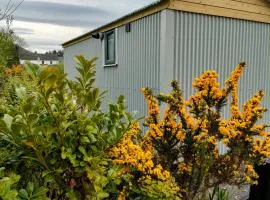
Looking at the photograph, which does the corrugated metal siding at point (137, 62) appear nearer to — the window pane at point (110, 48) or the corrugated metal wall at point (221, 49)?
the window pane at point (110, 48)

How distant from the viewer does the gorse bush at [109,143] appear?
181 cm

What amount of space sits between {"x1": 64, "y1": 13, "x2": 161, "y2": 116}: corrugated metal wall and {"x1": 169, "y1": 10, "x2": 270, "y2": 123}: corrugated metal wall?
20.1 inches

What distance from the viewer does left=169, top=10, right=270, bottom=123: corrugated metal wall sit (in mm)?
7559

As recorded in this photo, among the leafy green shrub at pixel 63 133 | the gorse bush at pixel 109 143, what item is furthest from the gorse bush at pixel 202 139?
the leafy green shrub at pixel 63 133

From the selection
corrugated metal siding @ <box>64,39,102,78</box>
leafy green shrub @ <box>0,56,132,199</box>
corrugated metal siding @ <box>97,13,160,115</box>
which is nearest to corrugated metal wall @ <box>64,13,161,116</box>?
corrugated metal siding @ <box>97,13,160,115</box>

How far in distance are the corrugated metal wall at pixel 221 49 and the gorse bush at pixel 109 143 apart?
4.14 metres

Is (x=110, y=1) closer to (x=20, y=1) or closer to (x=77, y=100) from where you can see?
(x=20, y=1)

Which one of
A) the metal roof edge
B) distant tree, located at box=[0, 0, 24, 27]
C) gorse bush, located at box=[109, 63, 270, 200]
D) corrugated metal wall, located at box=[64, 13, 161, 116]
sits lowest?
gorse bush, located at box=[109, 63, 270, 200]

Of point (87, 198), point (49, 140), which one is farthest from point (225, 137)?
point (49, 140)

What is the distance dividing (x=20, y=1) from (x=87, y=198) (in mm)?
5349

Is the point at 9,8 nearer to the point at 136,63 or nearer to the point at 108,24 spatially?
the point at 136,63

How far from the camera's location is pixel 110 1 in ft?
29.3

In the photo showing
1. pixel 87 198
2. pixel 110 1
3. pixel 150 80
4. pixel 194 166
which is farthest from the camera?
pixel 110 1

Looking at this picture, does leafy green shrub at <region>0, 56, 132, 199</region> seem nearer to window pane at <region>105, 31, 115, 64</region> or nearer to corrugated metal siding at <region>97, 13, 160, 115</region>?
corrugated metal siding at <region>97, 13, 160, 115</region>
